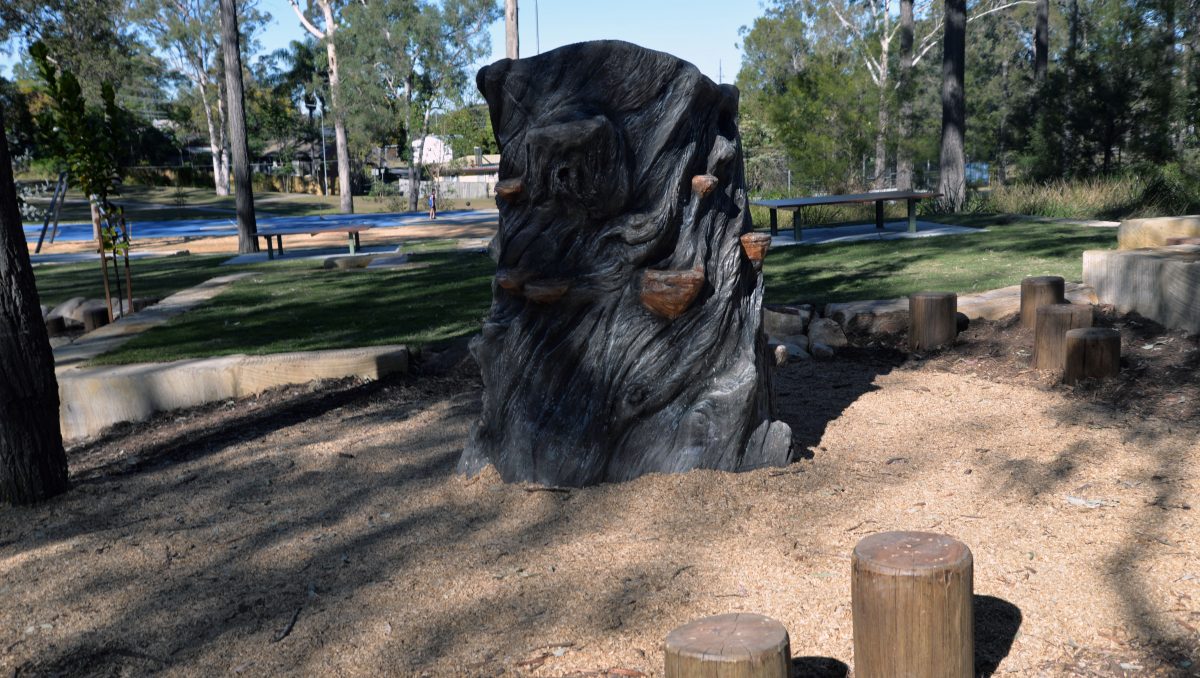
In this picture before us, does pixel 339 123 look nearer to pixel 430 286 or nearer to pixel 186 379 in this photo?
pixel 430 286

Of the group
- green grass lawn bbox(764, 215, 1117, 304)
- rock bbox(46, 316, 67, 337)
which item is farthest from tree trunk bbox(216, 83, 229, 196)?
green grass lawn bbox(764, 215, 1117, 304)

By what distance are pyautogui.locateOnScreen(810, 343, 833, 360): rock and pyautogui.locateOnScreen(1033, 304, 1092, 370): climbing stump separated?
4.35ft

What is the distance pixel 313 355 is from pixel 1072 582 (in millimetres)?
5038

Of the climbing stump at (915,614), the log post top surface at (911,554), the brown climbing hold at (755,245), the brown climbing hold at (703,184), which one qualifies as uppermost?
the brown climbing hold at (703,184)

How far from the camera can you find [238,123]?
695 inches

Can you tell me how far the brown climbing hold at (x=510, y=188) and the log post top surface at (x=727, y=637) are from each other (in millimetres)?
2185

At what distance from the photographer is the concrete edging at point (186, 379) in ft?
21.2

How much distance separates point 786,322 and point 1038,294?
1.69 meters

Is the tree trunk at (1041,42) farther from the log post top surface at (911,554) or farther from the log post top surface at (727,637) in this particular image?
the log post top surface at (727,637)

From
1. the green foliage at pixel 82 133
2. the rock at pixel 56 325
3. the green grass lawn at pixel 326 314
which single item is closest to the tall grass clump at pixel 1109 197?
the green grass lawn at pixel 326 314

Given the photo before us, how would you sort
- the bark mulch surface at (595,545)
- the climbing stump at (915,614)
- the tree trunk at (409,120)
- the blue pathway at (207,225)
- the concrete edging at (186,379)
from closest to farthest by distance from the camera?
the climbing stump at (915,614) < the bark mulch surface at (595,545) < the concrete edging at (186,379) < the blue pathway at (207,225) < the tree trunk at (409,120)

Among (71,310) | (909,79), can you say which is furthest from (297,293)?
(909,79)

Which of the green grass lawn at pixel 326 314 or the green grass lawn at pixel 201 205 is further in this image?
the green grass lawn at pixel 201 205

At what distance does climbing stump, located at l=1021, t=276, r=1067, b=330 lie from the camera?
6715 millimetres
